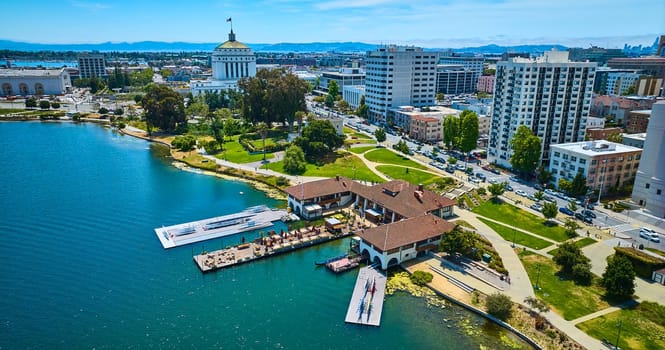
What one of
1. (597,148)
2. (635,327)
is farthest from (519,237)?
(597,148)

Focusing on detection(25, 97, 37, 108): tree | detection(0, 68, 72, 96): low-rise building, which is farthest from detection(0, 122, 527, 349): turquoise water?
detection(0, 68, 72, 96): low-rise building

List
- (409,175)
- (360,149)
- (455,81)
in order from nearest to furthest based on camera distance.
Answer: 1. (409,175)
2. (360,149)
3. (455,81)

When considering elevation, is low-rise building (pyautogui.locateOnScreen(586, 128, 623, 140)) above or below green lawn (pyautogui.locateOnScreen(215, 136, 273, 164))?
above

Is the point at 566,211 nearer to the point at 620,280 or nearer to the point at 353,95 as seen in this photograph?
the point at 620,280

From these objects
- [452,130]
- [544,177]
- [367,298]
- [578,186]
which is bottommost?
[367,298]

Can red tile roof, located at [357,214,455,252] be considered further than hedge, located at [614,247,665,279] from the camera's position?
Yes

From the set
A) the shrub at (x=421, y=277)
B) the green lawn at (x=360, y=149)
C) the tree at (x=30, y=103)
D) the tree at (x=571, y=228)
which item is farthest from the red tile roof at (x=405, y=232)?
the tree at (x=30, y=103)

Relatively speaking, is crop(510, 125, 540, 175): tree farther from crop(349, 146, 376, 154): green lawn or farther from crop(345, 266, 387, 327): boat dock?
crop(345, 266, 387, 327): boat dock

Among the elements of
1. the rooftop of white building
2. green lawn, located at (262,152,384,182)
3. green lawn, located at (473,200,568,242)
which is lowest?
green lawn, located at (473,200,568,242)
